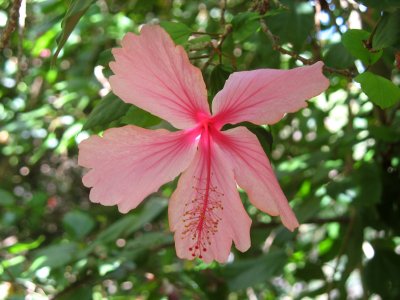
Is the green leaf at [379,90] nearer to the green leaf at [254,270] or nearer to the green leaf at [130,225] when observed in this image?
the green leaf at [254,270]

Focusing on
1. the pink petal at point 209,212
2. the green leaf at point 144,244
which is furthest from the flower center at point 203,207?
the green leaf at point 144,244

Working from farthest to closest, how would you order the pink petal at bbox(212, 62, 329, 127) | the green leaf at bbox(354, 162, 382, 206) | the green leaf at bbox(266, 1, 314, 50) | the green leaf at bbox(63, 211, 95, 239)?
the green leaf at bbox(63, 211, 95, 239) < the green leaf at bbox(354, 162, 382, 206) < the green leaf at bbox(266, 1, 314, 50) < the pink petal at bbox(212, 62, 329, 127)

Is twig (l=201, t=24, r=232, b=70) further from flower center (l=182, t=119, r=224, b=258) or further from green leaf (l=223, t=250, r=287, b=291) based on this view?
green leaf (l=223, t=250, r=287, b=291)

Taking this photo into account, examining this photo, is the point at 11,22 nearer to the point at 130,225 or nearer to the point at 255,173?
the point at 255,173

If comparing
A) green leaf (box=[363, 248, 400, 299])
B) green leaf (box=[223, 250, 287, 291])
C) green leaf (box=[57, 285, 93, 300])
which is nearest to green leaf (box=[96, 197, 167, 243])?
green leaf (box=[57, 285, 93, 300])

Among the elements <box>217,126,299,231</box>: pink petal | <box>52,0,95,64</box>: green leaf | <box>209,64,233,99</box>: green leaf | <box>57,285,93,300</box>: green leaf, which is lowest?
<box>57,285,93,300</box>: green leaf

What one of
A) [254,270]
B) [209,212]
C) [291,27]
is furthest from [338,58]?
[254,270]
